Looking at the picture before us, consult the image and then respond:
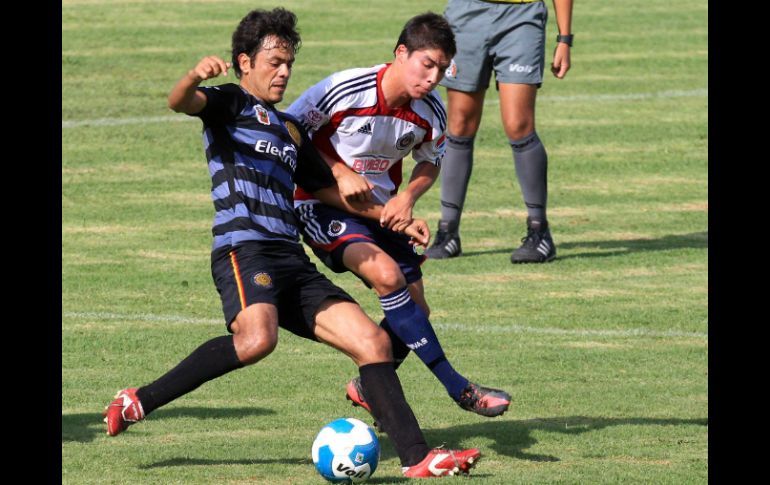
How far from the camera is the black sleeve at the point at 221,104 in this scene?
21.8 feet

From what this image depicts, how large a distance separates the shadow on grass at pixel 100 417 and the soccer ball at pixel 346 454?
1187 mm

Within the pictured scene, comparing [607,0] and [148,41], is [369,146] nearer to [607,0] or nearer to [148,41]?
[148,41]

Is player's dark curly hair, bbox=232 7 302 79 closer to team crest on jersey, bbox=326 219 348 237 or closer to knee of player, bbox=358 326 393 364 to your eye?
team crest on jersey, bbox=326 219 348 237

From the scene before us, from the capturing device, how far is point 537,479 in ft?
20.6

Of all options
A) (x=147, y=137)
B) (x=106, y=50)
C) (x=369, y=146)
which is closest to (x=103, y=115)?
(x=147, y=137)

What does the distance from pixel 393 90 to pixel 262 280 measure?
1.36 meters

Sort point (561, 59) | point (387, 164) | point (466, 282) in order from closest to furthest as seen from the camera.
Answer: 1. point (387, 164)
2. point (466, 282)
3. point (561, 59)

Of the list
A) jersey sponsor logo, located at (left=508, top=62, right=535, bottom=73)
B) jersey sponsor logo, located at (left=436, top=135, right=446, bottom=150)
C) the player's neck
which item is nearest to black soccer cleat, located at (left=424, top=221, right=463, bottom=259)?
jersey sponsor logo, located at (left=508, top=62, right=535, bottom=73)

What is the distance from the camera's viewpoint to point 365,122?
755cm

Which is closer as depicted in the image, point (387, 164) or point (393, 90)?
point (393, 90)

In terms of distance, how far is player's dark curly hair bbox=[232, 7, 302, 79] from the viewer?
22.7ft

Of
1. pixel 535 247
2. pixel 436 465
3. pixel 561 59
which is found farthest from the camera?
pixel 535 247

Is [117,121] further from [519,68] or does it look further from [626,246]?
[519,68]

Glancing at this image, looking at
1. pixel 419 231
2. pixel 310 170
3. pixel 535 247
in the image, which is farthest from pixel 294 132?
pixel 535 247
